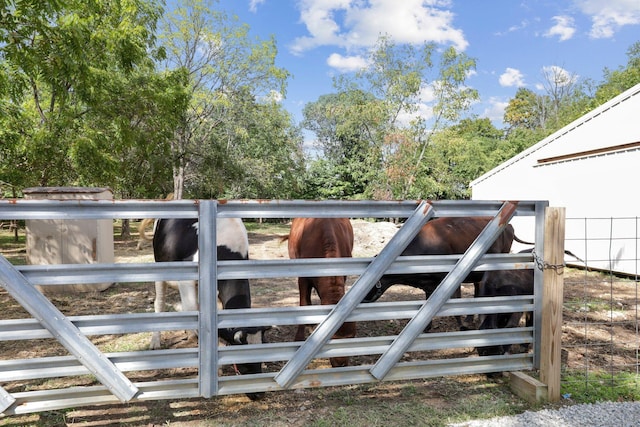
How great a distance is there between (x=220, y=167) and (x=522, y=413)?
16.8m

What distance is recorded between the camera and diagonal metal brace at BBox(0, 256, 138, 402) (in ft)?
7.55

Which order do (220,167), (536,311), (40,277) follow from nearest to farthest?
(40,277) → (536,311) → (220,167)

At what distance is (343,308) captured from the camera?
108 inches

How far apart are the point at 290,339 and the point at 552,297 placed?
2717 millimetres

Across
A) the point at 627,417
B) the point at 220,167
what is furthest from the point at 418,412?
the point at 220,167

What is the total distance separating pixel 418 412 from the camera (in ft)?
9.93

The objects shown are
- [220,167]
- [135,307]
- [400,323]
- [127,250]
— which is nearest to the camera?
[400,323]

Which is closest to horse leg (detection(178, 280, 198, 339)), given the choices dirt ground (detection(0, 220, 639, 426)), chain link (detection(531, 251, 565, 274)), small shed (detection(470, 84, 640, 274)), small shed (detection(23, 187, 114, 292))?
dirt ground (detection(0, 220, 639, 426))

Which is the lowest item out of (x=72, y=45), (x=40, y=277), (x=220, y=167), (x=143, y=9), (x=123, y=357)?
(x=123, y=357)

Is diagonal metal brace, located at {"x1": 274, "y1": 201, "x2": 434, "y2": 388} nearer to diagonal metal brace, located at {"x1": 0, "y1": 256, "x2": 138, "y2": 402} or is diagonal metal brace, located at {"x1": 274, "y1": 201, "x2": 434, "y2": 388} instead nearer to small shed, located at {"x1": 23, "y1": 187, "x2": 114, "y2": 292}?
diagonal metal brace, located at {"x1": 0, "y1": 256, "x2": 138, "y2": 402}

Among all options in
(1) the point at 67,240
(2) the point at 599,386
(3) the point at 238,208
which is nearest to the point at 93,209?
(3) the point at 238,208

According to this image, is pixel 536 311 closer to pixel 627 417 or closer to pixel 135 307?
pixel 627 417

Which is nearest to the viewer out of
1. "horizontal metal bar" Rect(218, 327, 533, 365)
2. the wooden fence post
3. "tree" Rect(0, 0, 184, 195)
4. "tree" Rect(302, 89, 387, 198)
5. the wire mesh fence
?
"horizontal metal bar" Rect(218, 327, 533, 365)

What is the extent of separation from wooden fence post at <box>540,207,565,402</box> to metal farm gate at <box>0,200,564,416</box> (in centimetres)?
4
